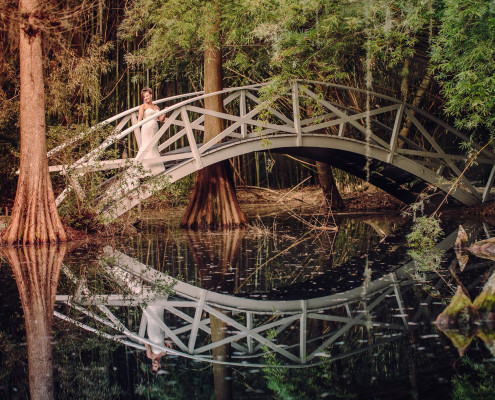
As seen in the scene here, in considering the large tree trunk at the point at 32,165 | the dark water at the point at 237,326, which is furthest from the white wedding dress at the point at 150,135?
the dark water at the point at 237,326

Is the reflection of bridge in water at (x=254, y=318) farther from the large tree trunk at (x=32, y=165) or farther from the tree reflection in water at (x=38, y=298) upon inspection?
the large tree trunk at (x=32, y=165)

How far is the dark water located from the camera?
11.8ft

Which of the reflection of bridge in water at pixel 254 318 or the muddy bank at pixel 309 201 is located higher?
the muddy bank at pixel 309 201

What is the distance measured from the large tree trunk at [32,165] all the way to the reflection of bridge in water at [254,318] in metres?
3.49

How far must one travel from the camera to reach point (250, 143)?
1152cm

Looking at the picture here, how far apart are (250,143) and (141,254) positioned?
10.8ft

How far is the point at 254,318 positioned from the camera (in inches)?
206

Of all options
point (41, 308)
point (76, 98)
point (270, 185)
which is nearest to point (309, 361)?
point (41, 308)

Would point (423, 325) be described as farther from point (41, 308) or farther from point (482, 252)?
point (482, 252)

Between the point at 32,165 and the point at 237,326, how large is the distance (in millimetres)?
5965

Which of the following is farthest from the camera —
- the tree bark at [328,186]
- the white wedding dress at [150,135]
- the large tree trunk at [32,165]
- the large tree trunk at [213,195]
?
the tree bark at [328,186]

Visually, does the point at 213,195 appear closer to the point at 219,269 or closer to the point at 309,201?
the point at 219,269

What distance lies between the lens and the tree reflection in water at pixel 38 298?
378 centimetres

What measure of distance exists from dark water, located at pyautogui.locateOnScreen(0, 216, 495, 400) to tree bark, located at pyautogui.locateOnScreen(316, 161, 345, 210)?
235 inches
